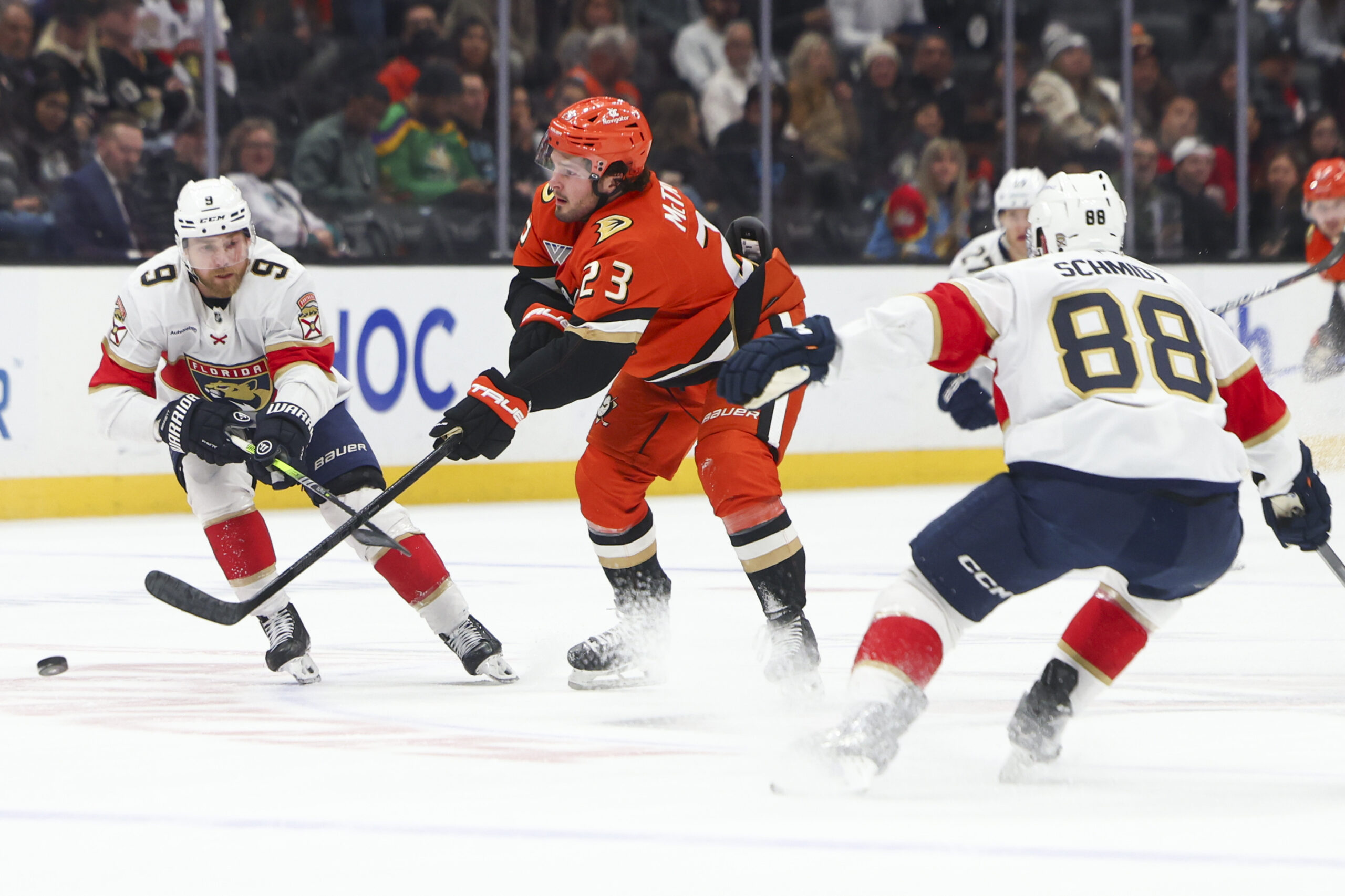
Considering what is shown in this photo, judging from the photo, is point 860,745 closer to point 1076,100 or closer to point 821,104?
point 821,104

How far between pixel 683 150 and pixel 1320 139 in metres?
3.58

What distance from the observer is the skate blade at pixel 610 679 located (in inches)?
142

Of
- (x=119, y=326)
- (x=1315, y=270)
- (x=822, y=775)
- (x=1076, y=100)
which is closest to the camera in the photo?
(x=822, y=775)

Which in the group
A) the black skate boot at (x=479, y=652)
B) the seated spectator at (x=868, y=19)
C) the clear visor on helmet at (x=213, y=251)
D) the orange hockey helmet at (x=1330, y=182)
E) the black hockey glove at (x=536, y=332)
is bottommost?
the black skate boot at (x=479, y=652)

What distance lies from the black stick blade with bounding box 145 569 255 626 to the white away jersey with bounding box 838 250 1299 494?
155 cm

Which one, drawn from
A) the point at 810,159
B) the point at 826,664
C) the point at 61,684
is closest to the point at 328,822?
the point at 61,684

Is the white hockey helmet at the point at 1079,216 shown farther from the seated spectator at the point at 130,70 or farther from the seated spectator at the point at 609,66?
the seated spectator at the point at 609,66

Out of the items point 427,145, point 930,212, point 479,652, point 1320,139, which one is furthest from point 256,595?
point 1320,139

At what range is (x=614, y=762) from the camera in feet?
9.20

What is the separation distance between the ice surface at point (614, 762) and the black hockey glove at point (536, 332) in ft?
2.20

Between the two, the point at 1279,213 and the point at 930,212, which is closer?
the point at 930,212

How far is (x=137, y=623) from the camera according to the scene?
4508mm

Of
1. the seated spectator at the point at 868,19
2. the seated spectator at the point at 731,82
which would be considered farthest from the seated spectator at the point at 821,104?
the seated spectator at the point at 731,82

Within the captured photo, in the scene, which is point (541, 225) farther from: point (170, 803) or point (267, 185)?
point (267, 185)
